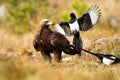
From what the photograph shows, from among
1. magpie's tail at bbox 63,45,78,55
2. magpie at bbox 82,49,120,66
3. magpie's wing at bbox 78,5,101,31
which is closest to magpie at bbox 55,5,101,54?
magpie's wing at bbox 78,5,101,31

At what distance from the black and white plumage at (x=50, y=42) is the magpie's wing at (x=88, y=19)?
75 centimetres

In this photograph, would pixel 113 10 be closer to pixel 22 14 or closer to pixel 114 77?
pixel 22 14

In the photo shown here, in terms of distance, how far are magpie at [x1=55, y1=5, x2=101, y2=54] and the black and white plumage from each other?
1.92ft

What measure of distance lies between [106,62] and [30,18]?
1420cm

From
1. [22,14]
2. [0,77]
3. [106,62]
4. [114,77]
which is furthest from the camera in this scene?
[22,14]

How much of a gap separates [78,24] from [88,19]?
277mm

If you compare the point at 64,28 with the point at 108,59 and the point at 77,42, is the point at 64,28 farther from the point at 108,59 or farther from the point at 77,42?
the point at 108,59

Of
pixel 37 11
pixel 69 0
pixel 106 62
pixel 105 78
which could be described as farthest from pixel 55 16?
pixel 105 78

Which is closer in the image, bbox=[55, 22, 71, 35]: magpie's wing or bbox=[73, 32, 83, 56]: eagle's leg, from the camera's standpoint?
bbox=[55, 22, 71, 35]: magpie's wing

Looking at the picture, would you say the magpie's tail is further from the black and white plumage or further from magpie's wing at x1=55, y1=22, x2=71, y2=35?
magpie's wing at x1=55, y1=22, x2=71, y2=35

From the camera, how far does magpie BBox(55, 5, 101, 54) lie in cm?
1240

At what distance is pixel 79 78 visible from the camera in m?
7.79

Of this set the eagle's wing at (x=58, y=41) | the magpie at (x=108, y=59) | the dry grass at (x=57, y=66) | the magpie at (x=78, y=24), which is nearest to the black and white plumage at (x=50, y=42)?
the eagle's wing at (x=58, y=41)

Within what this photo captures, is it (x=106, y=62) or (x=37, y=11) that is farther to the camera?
(x=37, y=11)
